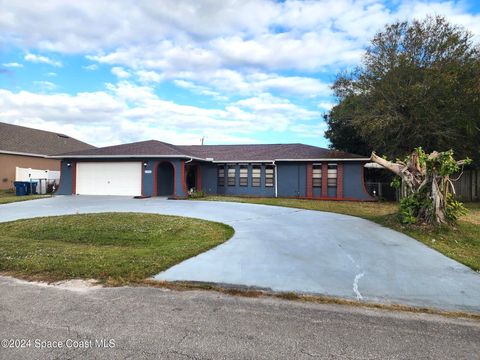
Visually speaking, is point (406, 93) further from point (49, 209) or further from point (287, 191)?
point (49, 209)

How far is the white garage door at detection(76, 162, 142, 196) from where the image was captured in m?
22.7

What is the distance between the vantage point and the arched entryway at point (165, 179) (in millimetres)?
23859

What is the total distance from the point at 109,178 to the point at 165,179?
3460 mm

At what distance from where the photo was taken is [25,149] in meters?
29.6

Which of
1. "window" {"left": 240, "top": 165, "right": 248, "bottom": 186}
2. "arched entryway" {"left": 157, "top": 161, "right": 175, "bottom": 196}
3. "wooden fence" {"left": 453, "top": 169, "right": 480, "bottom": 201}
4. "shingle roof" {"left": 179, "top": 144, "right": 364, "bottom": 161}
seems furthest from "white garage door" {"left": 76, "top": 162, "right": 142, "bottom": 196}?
"wooden fence" {"left": 453, "top": 169, "right": 480, "bottom": 201}

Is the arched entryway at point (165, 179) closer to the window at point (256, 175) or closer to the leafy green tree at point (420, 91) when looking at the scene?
the window at point (256, 175)

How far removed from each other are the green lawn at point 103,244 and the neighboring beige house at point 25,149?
55.6ft

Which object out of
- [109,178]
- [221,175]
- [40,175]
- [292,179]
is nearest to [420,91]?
[292,179]

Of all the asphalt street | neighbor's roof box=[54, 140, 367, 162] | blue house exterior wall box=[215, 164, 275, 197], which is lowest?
the asphalt street

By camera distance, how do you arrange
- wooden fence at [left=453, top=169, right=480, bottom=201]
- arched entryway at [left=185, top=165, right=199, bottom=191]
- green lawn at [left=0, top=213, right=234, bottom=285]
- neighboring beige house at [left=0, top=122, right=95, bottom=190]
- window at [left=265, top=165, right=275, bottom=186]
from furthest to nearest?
neighboring beige house at [left=0, top=122, right=95, bottom=190], arched entryway at [left=185, top=165, right=199, bottom=191], window at [left=265, top=165, right=275, bottom=186], wooden fence at [left=453, top=169, right=480, bottom=201], green lawn at [left=0, top=213, right=234, bottom=285]

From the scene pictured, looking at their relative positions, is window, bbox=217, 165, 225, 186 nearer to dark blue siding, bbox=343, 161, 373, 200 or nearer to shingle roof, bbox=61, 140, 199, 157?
shingle roof, bbox=61, 140, 199, 157

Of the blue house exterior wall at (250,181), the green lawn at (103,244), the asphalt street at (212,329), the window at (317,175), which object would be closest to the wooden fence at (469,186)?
the blue house exterior wall at (250,181)

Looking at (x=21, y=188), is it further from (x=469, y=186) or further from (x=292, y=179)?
(x=469, y=186)

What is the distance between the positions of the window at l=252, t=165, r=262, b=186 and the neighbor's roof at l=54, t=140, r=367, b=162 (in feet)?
1.76
